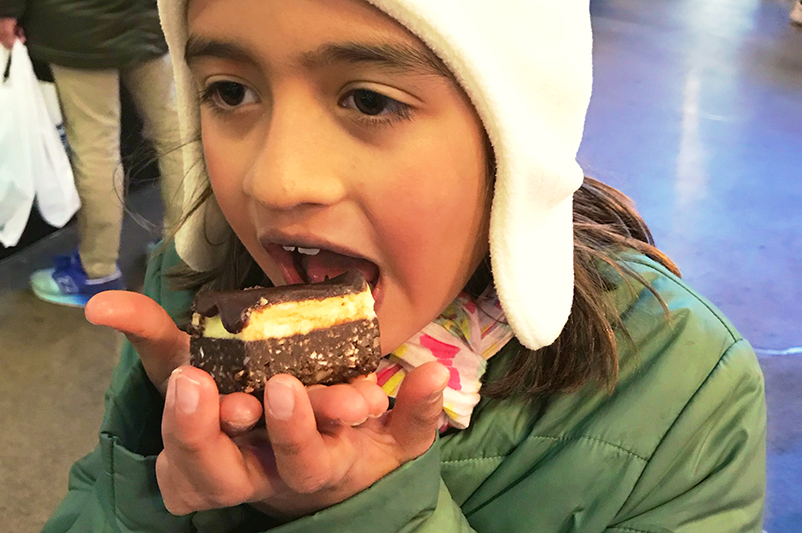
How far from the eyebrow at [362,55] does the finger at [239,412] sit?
1.25 feet

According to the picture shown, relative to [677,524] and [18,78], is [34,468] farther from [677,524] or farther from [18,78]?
[677,524]

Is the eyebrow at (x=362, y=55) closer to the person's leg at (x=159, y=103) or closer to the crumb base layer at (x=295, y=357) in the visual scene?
the crumb base layer at (x=295, y=357)

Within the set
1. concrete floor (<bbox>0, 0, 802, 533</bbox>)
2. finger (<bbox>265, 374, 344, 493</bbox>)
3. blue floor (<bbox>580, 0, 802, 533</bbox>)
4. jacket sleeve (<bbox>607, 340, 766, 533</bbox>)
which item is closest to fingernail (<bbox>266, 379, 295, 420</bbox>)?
finger (<bbox>265, 374, 344, 493</bbox>)

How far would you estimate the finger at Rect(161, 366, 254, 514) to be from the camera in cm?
64

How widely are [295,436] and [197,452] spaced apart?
4.0 inches

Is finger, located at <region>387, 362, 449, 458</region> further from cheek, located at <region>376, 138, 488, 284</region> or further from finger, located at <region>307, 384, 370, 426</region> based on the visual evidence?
cheek, located at <region>376, 138, 488, 284</region>

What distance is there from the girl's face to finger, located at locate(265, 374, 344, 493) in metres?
0.25

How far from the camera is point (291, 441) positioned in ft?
2.15

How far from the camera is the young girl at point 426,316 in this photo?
75cm

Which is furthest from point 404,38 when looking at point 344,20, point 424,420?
point 424,420

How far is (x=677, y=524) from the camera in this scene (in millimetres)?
936

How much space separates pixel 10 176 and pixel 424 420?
7.57 ft

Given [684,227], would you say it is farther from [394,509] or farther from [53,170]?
[394,509]

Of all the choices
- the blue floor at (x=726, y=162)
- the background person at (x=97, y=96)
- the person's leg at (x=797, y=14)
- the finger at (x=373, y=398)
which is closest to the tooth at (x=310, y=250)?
the finger at (x=373, y=398)
